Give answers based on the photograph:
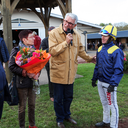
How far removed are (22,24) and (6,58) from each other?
14.0 metres

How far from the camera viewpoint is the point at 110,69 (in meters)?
2.71

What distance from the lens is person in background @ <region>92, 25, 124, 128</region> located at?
102 inches

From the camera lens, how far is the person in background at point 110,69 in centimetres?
259

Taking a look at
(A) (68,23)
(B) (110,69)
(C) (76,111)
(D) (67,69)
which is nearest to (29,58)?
(D) (67,69)

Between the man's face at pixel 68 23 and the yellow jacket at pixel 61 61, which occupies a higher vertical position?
the man's face at pixel 68 23

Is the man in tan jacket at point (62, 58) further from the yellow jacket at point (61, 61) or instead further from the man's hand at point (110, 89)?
the man's hand at point (110, 89)

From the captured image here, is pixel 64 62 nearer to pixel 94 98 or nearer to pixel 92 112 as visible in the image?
pixel 92 112

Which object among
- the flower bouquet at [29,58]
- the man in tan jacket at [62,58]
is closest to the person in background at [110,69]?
the man in tan jacket at [62,58]

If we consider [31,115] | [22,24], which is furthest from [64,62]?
[22,24]

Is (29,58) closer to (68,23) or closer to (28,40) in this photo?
(28,40)

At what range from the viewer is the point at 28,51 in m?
2.52

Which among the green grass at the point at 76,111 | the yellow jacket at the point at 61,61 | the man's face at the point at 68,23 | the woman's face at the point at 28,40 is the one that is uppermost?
the man's face at the point at 68,23

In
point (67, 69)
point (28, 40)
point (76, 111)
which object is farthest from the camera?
point (76, 111)

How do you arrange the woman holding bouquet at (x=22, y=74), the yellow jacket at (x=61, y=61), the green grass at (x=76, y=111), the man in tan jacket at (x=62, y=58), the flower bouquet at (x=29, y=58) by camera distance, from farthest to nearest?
the green grass at (x=76, y=111) < the yellow jacket at (x=61, y=61) < the man in tan jacket at (x=62, y=58) < the woman holding bouquet at (x=22, y=74) < the flower bouquet at (x=29, y=58)
